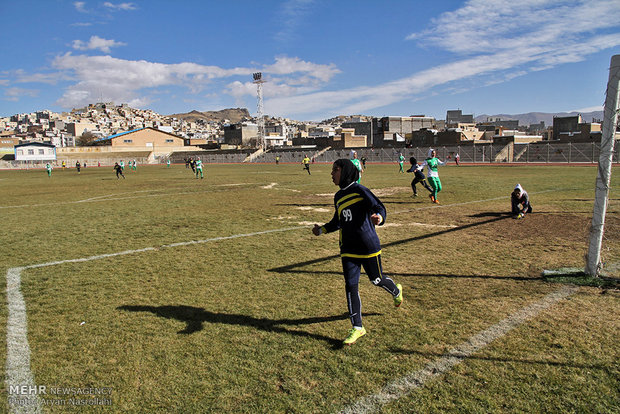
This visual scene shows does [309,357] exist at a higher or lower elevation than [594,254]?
lower

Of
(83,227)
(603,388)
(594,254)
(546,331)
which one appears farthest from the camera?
(83,227)

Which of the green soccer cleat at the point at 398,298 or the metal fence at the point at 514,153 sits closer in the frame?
the green soccer cleat at the point at 398,298

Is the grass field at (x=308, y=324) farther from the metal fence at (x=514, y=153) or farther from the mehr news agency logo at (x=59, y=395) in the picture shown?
the metal fence at (x=514, y=153)

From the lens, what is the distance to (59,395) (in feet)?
11.7

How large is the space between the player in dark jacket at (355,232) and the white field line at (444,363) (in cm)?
88

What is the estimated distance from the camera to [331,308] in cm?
527

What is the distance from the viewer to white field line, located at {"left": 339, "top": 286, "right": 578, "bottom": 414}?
10.7 feet

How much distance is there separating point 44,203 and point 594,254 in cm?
2115

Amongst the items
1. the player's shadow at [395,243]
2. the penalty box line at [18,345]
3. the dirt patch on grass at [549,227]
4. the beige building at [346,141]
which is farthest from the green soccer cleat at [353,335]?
the beige building at [346,141]

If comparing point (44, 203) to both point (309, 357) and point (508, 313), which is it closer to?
point (309, 357)

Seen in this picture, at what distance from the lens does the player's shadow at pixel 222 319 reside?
464cm

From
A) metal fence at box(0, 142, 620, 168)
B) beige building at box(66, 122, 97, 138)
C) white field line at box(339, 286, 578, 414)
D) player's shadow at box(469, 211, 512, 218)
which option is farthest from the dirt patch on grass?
beige building at box(66, 122, 97, 138)

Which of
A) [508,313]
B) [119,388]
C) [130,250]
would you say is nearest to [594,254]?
[508,313]

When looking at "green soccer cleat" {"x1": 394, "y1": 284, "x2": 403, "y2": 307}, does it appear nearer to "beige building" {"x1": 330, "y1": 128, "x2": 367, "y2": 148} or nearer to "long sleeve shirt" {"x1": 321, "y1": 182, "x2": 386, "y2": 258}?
"long sleeve shirt" {"x1": 321, "y1": 182, "x2": 386, "y2": 258}
